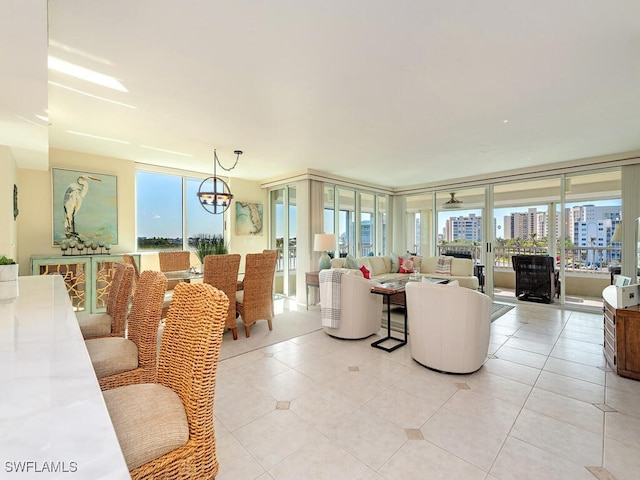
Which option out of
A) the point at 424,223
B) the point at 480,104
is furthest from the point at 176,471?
the point at 424,223

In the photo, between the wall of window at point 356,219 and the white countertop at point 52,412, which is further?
the wall of window at point 356,219

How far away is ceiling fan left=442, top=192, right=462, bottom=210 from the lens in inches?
270

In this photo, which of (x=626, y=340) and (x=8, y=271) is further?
(x=626, y=340)

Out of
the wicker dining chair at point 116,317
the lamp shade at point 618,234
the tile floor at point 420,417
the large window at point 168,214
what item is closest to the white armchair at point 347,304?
the tile floor at point 420,417

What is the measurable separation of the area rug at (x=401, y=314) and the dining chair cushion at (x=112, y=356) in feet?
11.0

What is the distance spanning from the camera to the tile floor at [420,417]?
1.76 metres

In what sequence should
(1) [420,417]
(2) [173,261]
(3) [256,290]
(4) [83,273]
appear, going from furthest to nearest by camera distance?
(2) [173,261], (4) [83,273], (3) [256,290], (1) [420,417]

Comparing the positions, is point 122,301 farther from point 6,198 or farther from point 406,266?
point 406,266

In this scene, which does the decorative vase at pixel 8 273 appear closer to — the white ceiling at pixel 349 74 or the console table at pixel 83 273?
the white ceiling at pixel 349 74

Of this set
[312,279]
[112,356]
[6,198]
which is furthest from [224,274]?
[6,198]

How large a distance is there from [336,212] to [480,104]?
13.1ft

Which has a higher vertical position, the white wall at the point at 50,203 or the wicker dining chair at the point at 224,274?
the white wall at the point at 50,203

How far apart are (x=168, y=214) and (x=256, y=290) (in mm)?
3032

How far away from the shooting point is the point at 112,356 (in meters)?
1.65
